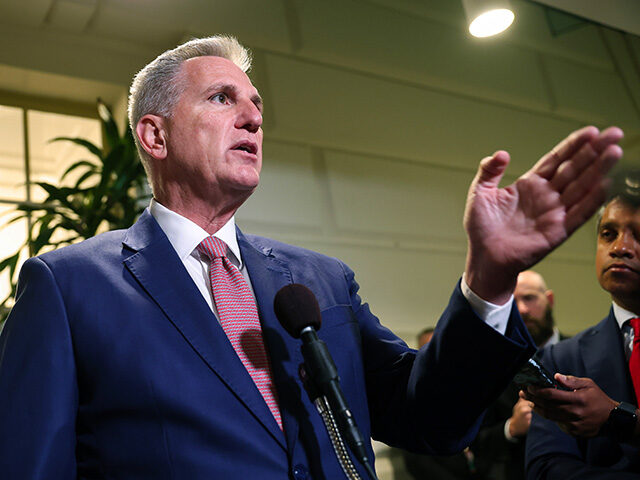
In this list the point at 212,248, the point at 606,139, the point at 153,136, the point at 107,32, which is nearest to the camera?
the point at 606,139

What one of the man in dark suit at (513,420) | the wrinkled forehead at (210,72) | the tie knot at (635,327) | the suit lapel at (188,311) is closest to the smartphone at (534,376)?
the tie knot at (635,327)

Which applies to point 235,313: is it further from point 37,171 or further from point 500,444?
point 37,171

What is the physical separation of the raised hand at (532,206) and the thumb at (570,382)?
63 cm

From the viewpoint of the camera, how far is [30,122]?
4320 mm

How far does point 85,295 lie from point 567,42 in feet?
19.7

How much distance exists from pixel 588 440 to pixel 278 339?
→ 1.06m

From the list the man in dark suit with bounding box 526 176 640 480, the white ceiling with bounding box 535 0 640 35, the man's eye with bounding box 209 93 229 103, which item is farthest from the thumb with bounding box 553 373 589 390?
the white ceiling with bounding box 535 0 640 35

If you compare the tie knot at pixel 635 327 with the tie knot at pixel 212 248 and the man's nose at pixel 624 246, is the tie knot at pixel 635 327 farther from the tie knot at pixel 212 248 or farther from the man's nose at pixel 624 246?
the tie knot at pixel 212 248

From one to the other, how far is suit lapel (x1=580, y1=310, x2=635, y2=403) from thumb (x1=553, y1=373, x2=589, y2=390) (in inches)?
11.8

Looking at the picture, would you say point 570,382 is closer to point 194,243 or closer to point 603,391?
point 603,391

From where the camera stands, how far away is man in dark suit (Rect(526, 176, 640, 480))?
1685mm

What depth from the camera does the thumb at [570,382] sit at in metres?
1.68

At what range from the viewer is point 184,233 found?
147 cm

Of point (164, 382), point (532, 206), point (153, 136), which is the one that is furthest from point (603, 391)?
point (153, 136)
